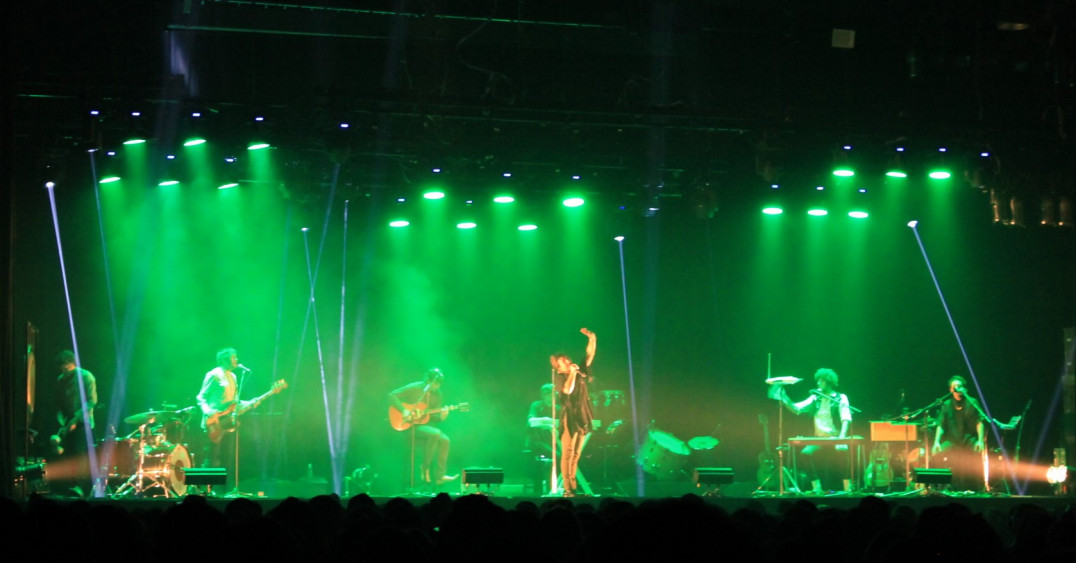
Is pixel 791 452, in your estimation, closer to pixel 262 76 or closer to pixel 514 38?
pixel 514 38

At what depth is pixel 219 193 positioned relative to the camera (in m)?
17.7

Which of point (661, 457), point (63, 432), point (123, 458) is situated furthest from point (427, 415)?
A: point (63, 432)

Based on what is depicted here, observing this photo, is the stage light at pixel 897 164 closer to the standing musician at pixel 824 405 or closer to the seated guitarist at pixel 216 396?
the standing musician at pixel 824 405

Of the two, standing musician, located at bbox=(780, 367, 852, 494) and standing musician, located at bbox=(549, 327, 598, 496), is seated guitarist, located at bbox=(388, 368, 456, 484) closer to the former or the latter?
standing musician, located at bbox=(549, 327, 598, 496)

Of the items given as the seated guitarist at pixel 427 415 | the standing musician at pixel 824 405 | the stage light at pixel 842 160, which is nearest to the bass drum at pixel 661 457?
the standing musician at pixel 824 405

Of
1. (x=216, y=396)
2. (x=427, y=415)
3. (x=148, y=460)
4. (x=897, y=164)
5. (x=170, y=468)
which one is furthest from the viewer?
(x=427, y=415)

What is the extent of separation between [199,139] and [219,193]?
4.29 metres

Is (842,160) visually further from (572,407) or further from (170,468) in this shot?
(170,468)

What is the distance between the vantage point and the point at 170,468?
549 inches

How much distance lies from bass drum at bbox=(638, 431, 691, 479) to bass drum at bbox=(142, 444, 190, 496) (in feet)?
22.4

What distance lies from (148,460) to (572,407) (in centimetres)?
547

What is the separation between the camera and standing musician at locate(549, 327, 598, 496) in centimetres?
1438

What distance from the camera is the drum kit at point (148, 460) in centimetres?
1379

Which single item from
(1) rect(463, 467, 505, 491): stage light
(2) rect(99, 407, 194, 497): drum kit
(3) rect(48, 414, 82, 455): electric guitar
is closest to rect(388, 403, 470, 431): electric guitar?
(1) rect(463, 467, 505, 491): stage light
